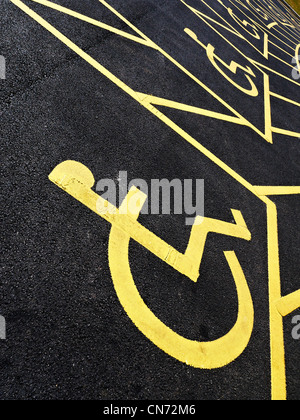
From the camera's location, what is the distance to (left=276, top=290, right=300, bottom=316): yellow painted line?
3.31 metres

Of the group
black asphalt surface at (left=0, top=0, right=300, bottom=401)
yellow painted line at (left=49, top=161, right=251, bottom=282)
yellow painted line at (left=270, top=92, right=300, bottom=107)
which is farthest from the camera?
yellow painted line at (left=270, top=92, right=300, bottom=107)

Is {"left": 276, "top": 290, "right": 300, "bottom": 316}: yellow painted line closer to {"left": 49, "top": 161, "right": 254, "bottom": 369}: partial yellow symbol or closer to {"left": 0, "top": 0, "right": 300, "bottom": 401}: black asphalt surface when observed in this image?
{"left": 0, "top": 0, "right": 300, "bottom": 401}: black asphalt surface

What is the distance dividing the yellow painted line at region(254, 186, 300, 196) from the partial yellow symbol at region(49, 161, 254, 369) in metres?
1.15

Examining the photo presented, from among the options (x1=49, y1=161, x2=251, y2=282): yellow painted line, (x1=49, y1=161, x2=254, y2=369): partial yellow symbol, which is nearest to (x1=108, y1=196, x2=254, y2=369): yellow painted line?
(x1=49, y1=161, x2=254, y2=369): partial yellow symbol

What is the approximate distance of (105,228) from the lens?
9.69ft

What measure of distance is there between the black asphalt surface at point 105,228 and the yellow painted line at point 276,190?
110mm

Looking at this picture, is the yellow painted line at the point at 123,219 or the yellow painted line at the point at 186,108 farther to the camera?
the yellow painted line at the point at 186,108

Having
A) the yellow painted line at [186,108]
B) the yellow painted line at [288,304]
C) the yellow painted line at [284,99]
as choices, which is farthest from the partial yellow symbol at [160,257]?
the yellow painted line at [284,99]

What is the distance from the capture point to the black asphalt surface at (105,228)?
7.39 ft

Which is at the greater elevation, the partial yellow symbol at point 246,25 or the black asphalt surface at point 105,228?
the partial yellow symbol at point 246,25

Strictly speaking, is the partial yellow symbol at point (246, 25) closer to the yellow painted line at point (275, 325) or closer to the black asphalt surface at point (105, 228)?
the black asphalt surface at point (105, 228)

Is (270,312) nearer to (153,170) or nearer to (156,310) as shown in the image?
(156,310)

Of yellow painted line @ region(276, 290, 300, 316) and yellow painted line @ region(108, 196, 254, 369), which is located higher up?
yellow painted line @ region(276, 290, 300, 316)

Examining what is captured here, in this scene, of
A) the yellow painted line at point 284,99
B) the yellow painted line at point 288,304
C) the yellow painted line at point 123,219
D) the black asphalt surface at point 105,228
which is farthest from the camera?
the yellow painted line at point 284,99
